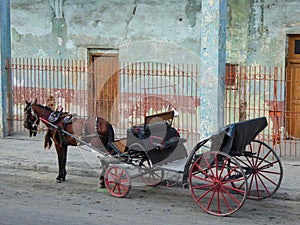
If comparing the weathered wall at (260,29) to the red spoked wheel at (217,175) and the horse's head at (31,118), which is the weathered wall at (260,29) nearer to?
the horse's head at (31,118)

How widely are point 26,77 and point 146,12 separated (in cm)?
397

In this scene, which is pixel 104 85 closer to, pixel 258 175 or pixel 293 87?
pixel 293 87

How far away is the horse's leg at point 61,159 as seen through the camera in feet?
34.5

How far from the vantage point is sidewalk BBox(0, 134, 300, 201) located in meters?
10.2

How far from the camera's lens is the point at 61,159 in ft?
34.6

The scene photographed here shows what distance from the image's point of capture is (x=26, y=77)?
1733cm

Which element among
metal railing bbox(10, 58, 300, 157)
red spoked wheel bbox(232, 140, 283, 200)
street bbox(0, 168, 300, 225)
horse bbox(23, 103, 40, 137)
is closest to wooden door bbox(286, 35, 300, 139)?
metal railing bbox(10, 58, 300, 157)

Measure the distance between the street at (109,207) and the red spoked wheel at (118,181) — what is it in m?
0.11

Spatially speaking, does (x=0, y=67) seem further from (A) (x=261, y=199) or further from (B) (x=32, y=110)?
(A) (x=261, y=199)

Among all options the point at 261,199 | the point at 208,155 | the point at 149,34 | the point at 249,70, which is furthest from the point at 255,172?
the point at 149,34

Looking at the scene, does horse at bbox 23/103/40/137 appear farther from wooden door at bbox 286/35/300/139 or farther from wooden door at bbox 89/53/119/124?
wooden door at bbox 286/35/300/139

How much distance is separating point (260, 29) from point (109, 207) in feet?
23.0

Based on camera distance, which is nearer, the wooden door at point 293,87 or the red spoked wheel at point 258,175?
the red spoked wheel at point 258,175

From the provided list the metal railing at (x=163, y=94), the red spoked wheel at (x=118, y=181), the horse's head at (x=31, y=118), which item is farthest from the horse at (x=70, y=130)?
the metal railing at (x=163, y=94)
